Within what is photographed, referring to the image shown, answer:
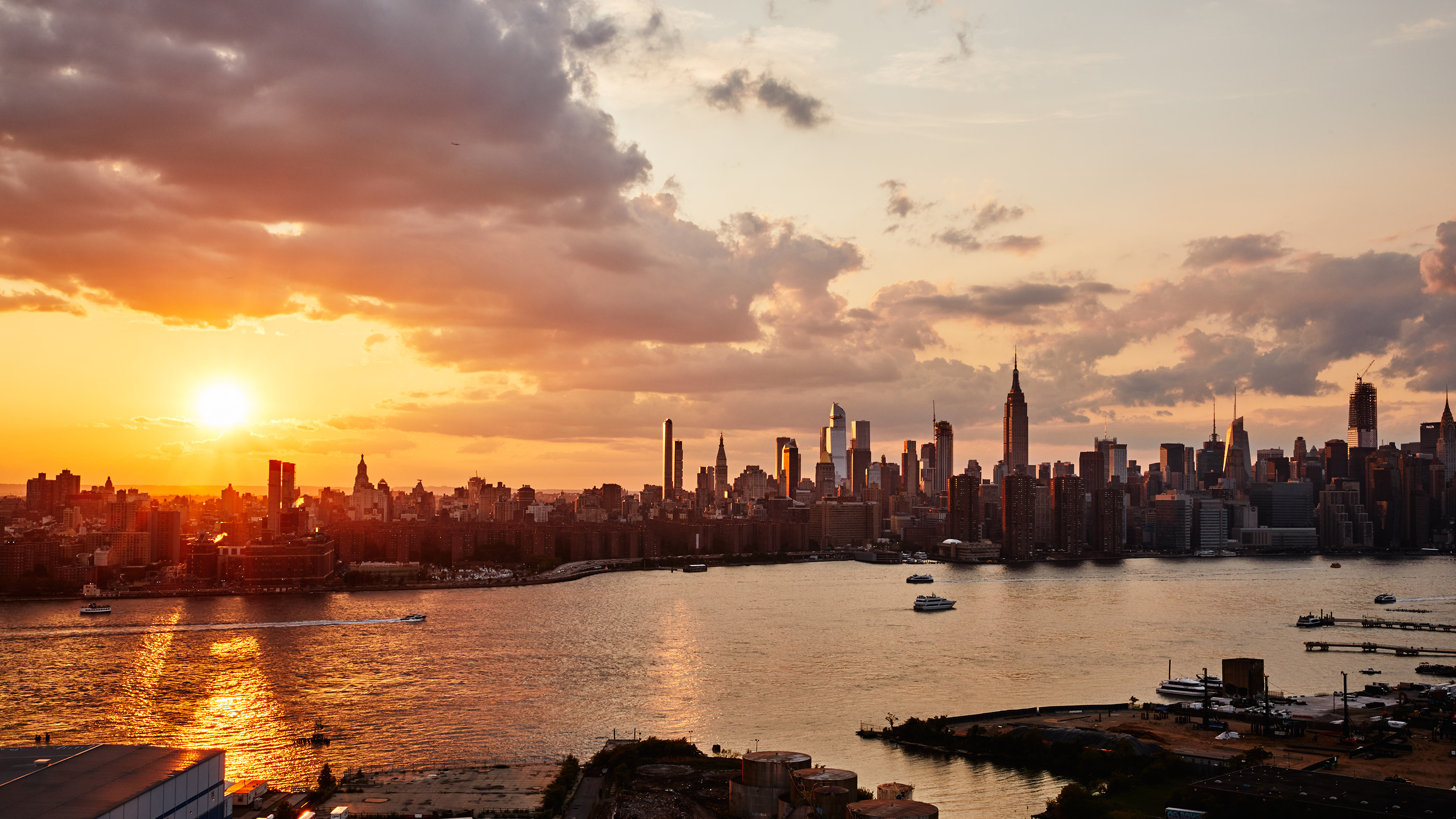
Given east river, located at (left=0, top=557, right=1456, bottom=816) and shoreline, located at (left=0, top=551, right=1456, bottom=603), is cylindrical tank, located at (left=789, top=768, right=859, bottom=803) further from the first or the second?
shoreline, located at (left=0, top=551, right=1456, bottom=603)

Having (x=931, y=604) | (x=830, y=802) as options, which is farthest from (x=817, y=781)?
(x=931, y=604)

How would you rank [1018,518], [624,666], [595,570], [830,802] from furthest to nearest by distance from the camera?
[1018,518] → [595,570] → [624,666] → [830,802]

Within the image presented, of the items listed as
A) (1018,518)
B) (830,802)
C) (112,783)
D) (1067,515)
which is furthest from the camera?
(1067,515)

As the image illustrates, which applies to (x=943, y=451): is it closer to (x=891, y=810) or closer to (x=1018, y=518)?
(x=1018, y=518)

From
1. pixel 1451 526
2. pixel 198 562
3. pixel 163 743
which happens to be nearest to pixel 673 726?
pixel 163 743

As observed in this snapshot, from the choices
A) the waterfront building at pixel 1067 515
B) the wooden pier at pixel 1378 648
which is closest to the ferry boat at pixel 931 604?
the wooden pier at pixel 1378 648

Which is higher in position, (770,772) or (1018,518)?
(1018,518)

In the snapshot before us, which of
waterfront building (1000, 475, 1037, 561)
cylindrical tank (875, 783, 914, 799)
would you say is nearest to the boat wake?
cylindrical tank (875, 783, 914, 799)

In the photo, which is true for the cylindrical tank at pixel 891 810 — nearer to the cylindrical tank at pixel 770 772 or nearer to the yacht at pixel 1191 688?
the cylindrical tank at pixel 770 772
